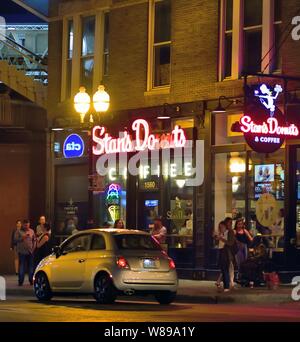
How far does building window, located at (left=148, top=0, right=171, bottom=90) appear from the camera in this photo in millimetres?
27453

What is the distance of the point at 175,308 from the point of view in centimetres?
1867

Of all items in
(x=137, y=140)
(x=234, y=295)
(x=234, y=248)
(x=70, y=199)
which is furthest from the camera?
(x=70, y=199)

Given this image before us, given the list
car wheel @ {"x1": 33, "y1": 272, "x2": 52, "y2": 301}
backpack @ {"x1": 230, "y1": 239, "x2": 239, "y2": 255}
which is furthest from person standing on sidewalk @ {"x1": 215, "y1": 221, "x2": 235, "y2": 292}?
car wheel @ {"x1": 33, "y1": 272, "x2": 52, "y2": 301}

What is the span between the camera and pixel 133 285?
18.9 m

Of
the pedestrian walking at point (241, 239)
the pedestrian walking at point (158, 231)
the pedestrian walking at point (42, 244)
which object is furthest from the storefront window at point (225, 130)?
the pedestrian walking at point (42, 244)

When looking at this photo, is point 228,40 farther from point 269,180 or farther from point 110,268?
point 110,268

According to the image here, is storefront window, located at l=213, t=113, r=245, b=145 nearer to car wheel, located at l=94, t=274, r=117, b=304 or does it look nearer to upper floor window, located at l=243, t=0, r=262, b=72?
upper floor window, located at l=243, t=0, r=262, b=72

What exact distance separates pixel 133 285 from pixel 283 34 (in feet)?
28.6

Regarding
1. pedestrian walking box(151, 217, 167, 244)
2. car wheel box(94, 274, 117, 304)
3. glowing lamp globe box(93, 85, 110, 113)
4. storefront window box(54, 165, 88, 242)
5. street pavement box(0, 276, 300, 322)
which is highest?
glowing lamp globe box(93, 85, 110, 113)

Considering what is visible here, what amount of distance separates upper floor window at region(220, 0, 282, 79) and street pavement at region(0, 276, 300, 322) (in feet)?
20.2

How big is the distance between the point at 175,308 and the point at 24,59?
16190 mm

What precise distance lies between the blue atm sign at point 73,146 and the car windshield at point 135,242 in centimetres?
1040

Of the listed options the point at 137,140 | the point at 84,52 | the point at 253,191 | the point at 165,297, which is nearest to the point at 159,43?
the point at 137,140
